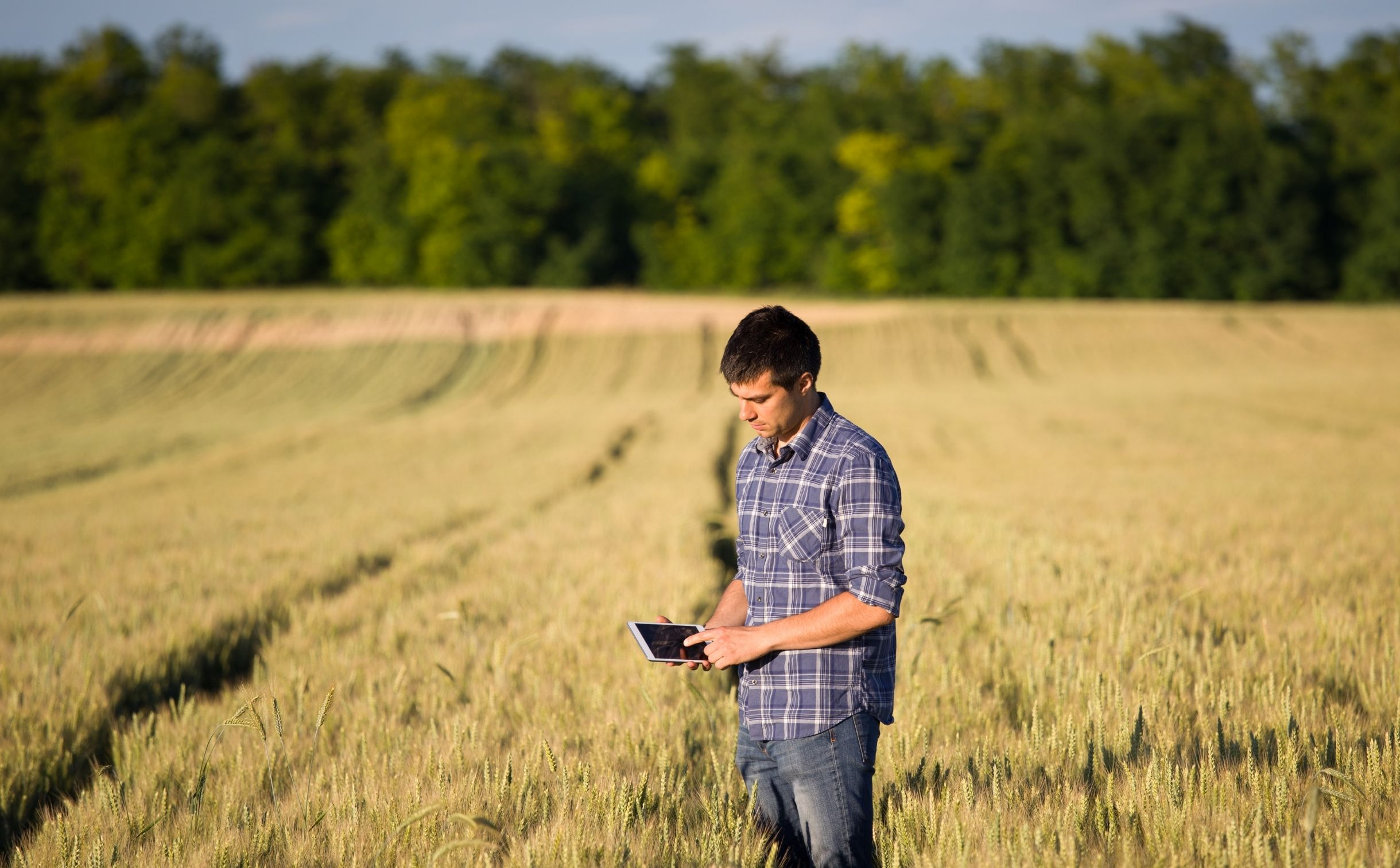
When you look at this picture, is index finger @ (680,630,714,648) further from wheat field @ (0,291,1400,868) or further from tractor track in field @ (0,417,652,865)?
tractor track in field @ (0,417,652,865)

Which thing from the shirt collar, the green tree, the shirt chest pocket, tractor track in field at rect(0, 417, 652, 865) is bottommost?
tractor track in field at rect(0, 417, 652, 865)

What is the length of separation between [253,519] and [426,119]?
7866 centimetres

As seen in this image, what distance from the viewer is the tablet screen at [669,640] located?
3.10m

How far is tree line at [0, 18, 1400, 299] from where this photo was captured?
63.4 meters

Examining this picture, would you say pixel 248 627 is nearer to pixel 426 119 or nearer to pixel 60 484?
Result: pixel 60 484

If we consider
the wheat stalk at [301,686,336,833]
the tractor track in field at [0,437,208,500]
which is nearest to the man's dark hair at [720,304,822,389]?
the wheat stalk at [301,686,336,833]

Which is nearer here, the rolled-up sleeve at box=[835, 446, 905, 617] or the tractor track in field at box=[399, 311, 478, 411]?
the rolled-up sleeve at box=[835, 446, 905, 617]

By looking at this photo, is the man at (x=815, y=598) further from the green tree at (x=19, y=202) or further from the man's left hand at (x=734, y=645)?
the green tree at (x=19, y=202)

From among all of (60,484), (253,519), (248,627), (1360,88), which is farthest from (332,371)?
(1360,88)

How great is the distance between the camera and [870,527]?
114 inches

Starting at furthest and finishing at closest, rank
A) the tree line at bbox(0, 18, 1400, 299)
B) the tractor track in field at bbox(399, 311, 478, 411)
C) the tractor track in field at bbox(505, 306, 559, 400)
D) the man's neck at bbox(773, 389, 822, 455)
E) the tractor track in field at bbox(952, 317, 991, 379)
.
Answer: the tree line at bbox(0, 18, 1400, 299) < the tractor track in field at bbox(505, 306, 559, 400) < the tractor track in field at bbox(952, 317, 991, 379) < the tractor track in field at bbox(399, 311, 478, 411) < the man's neck at bbox(773, 389, 822, 455)

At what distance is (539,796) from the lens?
149 inches

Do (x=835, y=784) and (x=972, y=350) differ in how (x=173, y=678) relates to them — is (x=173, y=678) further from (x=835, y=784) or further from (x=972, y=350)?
(x=972, y=350)

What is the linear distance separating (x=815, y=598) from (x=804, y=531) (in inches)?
8.3
